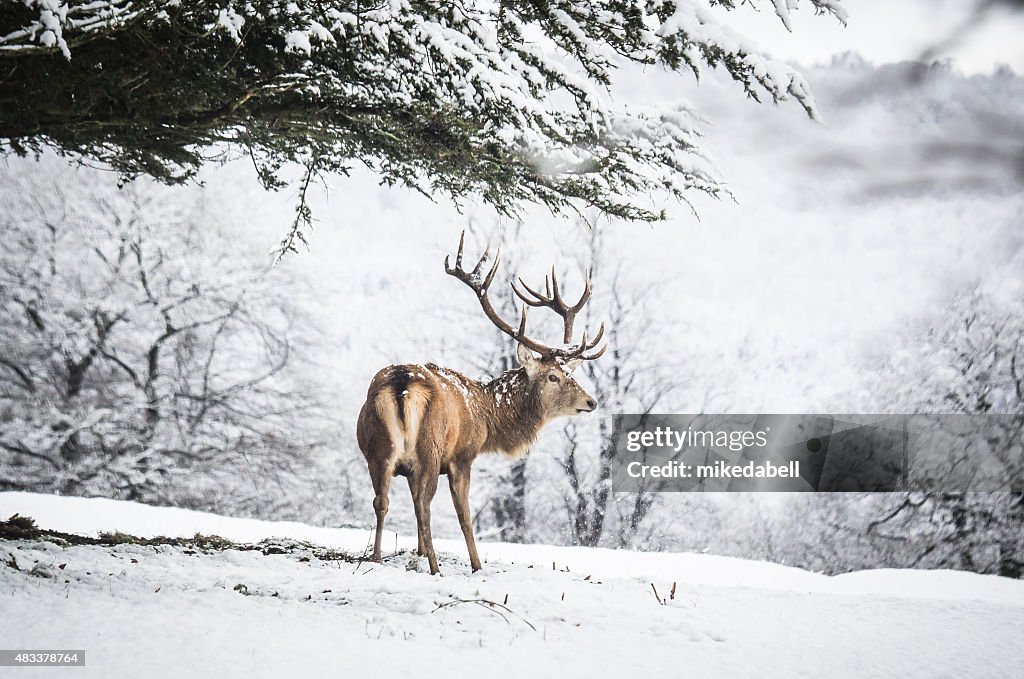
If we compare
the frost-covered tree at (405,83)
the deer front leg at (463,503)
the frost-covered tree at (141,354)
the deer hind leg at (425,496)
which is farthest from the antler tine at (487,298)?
the frost-covered tree at (141,354)

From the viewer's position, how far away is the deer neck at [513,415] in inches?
209

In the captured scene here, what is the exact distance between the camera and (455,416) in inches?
190

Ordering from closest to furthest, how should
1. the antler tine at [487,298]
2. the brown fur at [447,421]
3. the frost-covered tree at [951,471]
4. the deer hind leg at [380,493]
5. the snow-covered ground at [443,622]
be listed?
the snow-covered ground at [443,622], the deer hind leg at [380,493], the brown fur at [447,421], the antler tine at [487,298], the frost-covered tree at [951,471]

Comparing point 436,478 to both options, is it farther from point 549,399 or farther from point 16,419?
point 16,419

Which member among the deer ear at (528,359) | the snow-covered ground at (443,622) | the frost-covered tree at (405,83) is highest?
the frost-covered tree at (405,83)

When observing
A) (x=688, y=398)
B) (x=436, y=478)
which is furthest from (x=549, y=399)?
(x=688, y=398)

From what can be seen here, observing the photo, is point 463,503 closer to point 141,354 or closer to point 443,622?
point 443,622

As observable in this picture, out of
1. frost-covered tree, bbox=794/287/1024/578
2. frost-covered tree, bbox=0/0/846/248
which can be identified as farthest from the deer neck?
frost-covered tree, bbox=794/287/1024/578

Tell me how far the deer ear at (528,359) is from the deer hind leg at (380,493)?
1.33 meters

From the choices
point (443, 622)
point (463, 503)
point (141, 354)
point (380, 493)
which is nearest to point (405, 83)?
point (380, 493)

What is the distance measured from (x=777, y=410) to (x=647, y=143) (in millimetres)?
9920

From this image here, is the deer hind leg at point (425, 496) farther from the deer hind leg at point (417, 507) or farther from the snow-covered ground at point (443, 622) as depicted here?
the snow-covered ground at point (443, 622)

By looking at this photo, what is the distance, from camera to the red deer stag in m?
4.39

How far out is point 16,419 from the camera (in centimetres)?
1227
